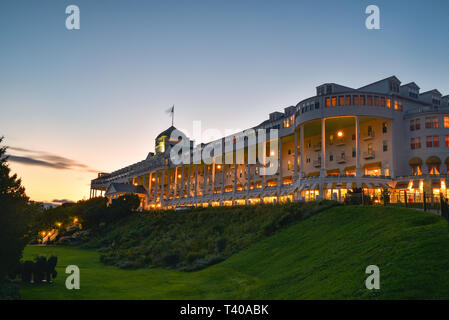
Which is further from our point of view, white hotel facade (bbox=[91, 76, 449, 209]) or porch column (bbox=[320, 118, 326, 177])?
porch column (bbox=[320, 118, 326, 177])

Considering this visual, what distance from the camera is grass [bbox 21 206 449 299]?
13.9m

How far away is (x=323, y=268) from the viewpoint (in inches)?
754

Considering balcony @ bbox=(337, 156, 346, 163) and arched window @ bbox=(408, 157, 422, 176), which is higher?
balcony @ bbox=(337, 156, 346, 163)

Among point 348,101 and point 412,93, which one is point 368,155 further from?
point 412,93

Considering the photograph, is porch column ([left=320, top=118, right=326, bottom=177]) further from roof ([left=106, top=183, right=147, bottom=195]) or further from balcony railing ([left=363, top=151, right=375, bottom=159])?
roof ([left=106, top=183, right=147, bottom=195])

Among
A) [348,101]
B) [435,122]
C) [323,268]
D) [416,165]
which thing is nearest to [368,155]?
[416,165]

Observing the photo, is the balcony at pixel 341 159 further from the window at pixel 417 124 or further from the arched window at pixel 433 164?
the arched window at pixel 433 164

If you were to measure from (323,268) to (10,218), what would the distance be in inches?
658

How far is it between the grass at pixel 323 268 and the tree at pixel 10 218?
2.41 metres

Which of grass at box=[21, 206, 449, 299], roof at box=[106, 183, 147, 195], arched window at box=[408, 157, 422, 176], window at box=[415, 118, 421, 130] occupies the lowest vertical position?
grass at box=[21, 206, 449, 299]

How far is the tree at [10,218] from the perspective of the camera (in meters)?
20.0

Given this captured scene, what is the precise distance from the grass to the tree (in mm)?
2415

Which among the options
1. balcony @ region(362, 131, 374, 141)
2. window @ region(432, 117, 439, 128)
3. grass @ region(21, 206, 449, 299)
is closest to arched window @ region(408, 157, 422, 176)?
window @ region(432, 117, 439, 128)

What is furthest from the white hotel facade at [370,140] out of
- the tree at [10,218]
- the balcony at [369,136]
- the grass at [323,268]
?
the tree at [10,218]
